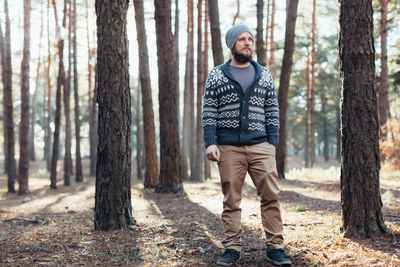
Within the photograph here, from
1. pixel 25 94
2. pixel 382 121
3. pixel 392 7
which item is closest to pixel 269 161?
pixel 25 94

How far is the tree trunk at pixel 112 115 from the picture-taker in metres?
6.05

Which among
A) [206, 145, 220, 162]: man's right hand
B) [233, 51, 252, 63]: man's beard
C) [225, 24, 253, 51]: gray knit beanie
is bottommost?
[206, 145, 220, 162]: man's right hand

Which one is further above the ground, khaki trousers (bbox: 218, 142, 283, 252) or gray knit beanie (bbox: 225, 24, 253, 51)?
gray knit beanie (bbox: 225, 24, 253, 51)

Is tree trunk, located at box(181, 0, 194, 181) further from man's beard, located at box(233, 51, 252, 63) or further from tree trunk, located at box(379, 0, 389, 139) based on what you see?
man's beard, located at box(233, 51, 252, 63)

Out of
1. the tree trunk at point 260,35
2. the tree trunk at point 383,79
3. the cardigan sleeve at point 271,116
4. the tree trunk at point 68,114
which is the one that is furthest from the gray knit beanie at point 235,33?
the tree trunk at point 68,114

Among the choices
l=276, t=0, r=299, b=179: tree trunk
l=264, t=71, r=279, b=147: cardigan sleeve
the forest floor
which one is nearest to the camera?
l=264, t=71, r=279, b=147: cardigan sleeve

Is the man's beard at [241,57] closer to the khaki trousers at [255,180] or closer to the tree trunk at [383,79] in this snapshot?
the khaki trousers at [255,180]

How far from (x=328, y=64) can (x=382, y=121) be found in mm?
11145

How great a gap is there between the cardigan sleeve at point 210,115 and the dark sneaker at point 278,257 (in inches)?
50.6

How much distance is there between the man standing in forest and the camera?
164 inches

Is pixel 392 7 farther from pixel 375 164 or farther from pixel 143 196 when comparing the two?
pixel 375 164

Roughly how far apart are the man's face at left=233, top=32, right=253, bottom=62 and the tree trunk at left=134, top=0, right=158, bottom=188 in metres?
8.55

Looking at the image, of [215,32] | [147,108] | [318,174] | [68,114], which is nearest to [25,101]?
[68,114]

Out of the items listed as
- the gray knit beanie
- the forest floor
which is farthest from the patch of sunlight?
the gray knit beanie
